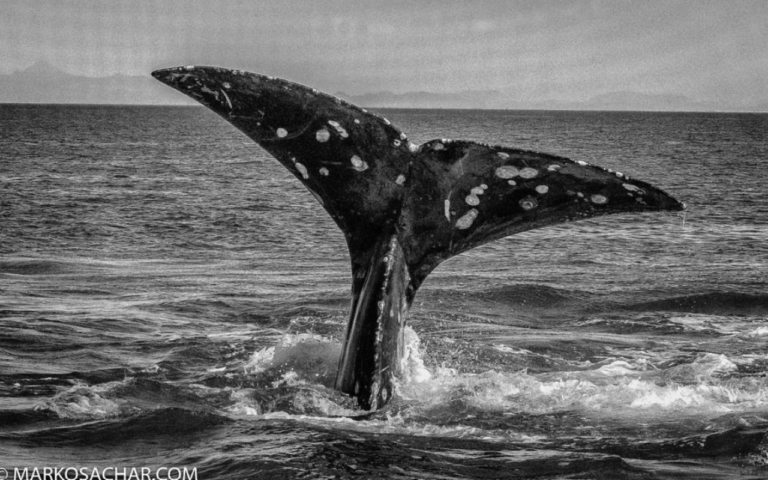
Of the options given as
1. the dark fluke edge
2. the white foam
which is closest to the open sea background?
the white foam

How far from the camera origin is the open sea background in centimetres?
622

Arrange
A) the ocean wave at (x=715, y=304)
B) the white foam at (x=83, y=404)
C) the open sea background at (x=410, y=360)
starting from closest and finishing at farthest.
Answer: the open sea background at (x=410, y=360) → the white foam at (x=83, y=404) → the ocean wave at (x=715, y=304)

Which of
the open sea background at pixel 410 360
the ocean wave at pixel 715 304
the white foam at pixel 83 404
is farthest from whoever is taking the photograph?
the ocean wave at pixel 715 304

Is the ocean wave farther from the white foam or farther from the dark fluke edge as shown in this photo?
the white foam

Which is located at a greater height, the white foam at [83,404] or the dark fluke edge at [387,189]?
the dark fluke edge at [387,189]

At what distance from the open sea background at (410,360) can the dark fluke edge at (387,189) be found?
2.12ft

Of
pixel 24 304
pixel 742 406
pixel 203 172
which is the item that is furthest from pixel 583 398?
pixel 203 172

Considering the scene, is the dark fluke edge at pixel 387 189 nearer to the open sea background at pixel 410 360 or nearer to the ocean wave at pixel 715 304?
the open sea background at pixel 410 360

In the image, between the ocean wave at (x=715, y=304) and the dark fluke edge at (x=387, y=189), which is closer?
the dark fluke edge at (x=387, y=189)

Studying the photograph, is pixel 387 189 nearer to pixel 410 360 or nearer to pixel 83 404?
pixel 410 360

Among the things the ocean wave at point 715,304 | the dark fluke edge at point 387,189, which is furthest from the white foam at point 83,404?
the ocean wave at point 715,304

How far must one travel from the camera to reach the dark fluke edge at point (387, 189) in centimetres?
626

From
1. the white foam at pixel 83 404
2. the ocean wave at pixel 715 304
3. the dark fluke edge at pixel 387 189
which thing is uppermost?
the dark fluke edge at pixel 387 189

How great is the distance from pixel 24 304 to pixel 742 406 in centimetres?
874
